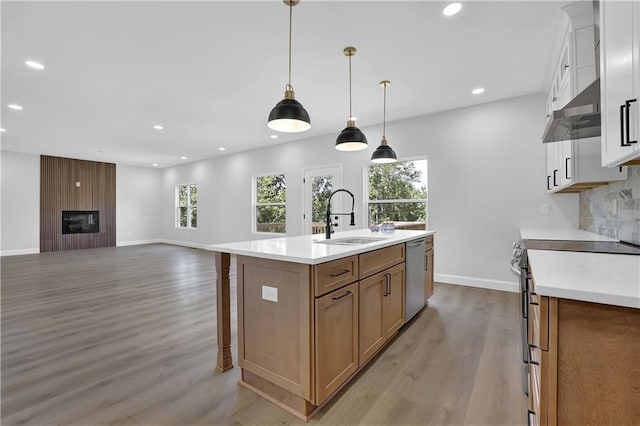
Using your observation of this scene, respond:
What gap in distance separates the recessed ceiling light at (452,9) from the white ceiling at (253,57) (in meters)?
0.05

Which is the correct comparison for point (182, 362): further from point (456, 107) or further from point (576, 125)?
point (456, 107)

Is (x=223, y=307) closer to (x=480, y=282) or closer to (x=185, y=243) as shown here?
(x=480, y=282)

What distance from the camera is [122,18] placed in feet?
7.93

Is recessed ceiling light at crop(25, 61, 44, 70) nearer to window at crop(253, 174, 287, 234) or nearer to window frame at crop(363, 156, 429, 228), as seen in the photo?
window at crop(253, 174, 287, 234)

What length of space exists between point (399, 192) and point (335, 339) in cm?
384

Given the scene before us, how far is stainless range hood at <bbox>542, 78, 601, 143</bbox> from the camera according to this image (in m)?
1.71

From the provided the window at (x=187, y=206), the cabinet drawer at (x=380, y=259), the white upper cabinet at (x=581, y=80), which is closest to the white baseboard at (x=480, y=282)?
the white upper cabinet at (x=581, y=80)

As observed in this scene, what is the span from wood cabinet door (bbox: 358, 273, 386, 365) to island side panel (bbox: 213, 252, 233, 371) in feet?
3.17

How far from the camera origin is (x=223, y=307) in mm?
Answer: 2062

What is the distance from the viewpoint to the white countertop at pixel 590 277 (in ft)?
2.81

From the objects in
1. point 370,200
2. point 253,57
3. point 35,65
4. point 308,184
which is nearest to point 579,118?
point 253,57

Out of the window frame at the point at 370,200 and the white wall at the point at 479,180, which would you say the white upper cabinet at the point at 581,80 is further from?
the window frame at the point at 370,200

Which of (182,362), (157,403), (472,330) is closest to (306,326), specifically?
(157,403)

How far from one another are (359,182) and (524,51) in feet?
10.2
